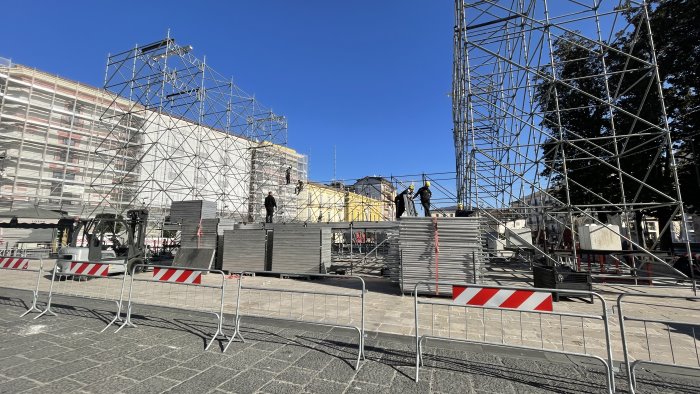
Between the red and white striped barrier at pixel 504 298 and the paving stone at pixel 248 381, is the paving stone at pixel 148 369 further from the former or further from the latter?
the red and white striped barrier at pixel 504 298

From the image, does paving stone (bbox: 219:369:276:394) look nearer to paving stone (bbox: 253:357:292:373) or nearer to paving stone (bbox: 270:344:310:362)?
paving stone (bbox: 253:357:292:373)

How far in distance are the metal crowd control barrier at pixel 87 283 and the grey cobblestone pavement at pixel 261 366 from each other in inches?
40.6

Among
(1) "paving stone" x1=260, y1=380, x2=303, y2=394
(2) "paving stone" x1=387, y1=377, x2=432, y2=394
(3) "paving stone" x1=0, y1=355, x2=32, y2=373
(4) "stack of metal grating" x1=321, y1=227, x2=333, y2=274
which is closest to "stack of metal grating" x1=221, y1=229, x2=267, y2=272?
(4) "stack of metal grating" x1=321, y1=227, x2=333, y2=274

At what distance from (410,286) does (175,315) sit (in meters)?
5.44

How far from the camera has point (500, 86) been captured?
53.5 ft

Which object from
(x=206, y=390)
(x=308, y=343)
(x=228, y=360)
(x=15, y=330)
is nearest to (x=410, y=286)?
(x=308, y=343)

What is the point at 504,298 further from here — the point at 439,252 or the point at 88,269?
the point at 88,269

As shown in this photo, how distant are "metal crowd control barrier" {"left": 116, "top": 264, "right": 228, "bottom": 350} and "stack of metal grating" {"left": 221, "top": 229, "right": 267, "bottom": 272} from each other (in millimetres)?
3005

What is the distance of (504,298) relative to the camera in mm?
3799

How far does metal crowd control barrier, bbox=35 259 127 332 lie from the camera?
617 centimetres

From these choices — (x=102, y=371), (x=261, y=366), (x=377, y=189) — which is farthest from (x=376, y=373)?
(x=377, y=189)

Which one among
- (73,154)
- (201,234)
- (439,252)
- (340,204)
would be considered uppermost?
(73,154)

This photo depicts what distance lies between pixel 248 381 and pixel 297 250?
27.3 feet

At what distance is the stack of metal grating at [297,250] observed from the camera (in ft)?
37.4
